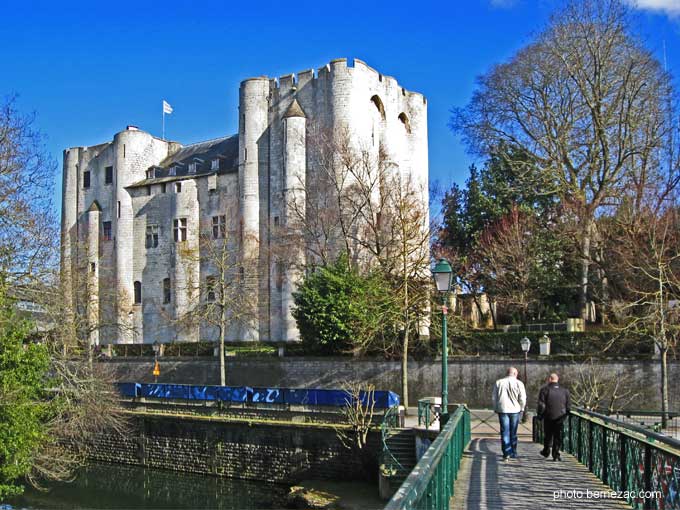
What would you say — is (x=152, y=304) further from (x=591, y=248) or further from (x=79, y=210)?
(x=591, y=248)

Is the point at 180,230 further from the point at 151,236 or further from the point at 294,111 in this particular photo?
the point at 294,111

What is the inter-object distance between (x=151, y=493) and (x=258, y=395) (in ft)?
17.6

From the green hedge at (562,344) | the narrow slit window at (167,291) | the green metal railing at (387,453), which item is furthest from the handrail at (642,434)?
the narrow slit window at (167,291)

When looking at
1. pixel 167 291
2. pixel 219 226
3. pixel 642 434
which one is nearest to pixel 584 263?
pixel 219 226

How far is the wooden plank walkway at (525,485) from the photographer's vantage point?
8812mm

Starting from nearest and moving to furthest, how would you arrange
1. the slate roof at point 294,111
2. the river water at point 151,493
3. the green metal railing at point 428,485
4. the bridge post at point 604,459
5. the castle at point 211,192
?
1. the green metal railing at point 428,485
2. the bridge post at point 604,459
3. the river water at point 151,493
4. the castle at point 211,192
5. the slate roof at point 294,111

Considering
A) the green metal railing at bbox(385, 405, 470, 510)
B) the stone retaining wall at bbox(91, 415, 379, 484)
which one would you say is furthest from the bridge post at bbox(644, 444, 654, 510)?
the stone retaining wall at bbox(91, 415, 379, 484)

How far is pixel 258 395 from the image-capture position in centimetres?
2897

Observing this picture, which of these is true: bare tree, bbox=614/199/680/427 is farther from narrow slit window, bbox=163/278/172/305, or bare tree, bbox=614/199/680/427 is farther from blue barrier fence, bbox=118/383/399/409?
narrow slit window, bbox=163/278/172/305

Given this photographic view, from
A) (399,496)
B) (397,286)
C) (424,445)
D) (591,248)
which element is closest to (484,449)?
(424,445)

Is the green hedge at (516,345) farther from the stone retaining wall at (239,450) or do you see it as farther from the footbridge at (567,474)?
the footbridge at (567,474)

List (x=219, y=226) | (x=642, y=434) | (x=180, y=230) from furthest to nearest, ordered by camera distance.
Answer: (x=180, y=230) < (x=219, y=226) < (x=642, y=434)

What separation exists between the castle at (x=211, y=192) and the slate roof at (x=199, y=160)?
0.11m

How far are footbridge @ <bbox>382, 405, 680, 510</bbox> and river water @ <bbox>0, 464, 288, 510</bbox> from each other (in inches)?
487
